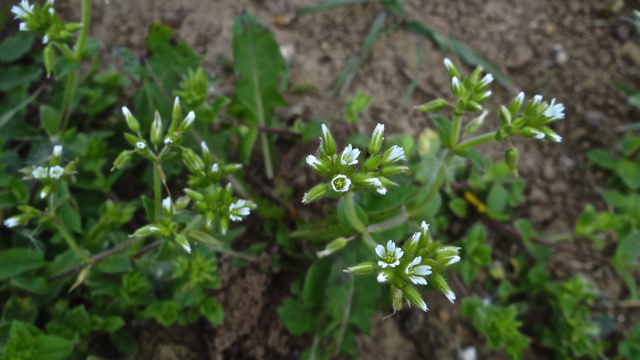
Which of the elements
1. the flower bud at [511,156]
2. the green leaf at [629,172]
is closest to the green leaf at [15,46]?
the flower bud at [511,156]

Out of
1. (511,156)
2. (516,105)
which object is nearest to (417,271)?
(511,156)

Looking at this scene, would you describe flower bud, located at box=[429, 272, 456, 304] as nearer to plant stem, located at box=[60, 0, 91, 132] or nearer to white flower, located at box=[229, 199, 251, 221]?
white flower, located at box=[229, 199, 251, 221]

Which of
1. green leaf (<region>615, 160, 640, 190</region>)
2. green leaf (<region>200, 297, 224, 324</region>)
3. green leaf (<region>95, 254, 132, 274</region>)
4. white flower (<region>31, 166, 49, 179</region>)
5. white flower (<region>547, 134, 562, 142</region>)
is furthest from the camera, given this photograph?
green leaf (<region>615, 160, 640, 190</region>)

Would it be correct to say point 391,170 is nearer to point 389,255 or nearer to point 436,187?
point 389,255

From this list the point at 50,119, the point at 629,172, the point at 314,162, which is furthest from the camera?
the point at 629,172

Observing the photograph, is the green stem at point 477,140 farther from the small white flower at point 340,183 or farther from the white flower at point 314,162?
the white flower at point 314,162

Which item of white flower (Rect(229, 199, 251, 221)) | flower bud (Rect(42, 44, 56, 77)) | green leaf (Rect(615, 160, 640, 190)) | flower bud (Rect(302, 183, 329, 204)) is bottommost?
green leaf (Rect(615, 160, 640, 190))

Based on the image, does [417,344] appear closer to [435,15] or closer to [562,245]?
[562,245]

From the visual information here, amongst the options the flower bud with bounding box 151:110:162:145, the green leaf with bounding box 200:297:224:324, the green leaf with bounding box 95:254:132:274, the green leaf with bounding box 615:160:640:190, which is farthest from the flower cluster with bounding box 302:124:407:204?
the green leaf with bounding box 615:160:640:190
